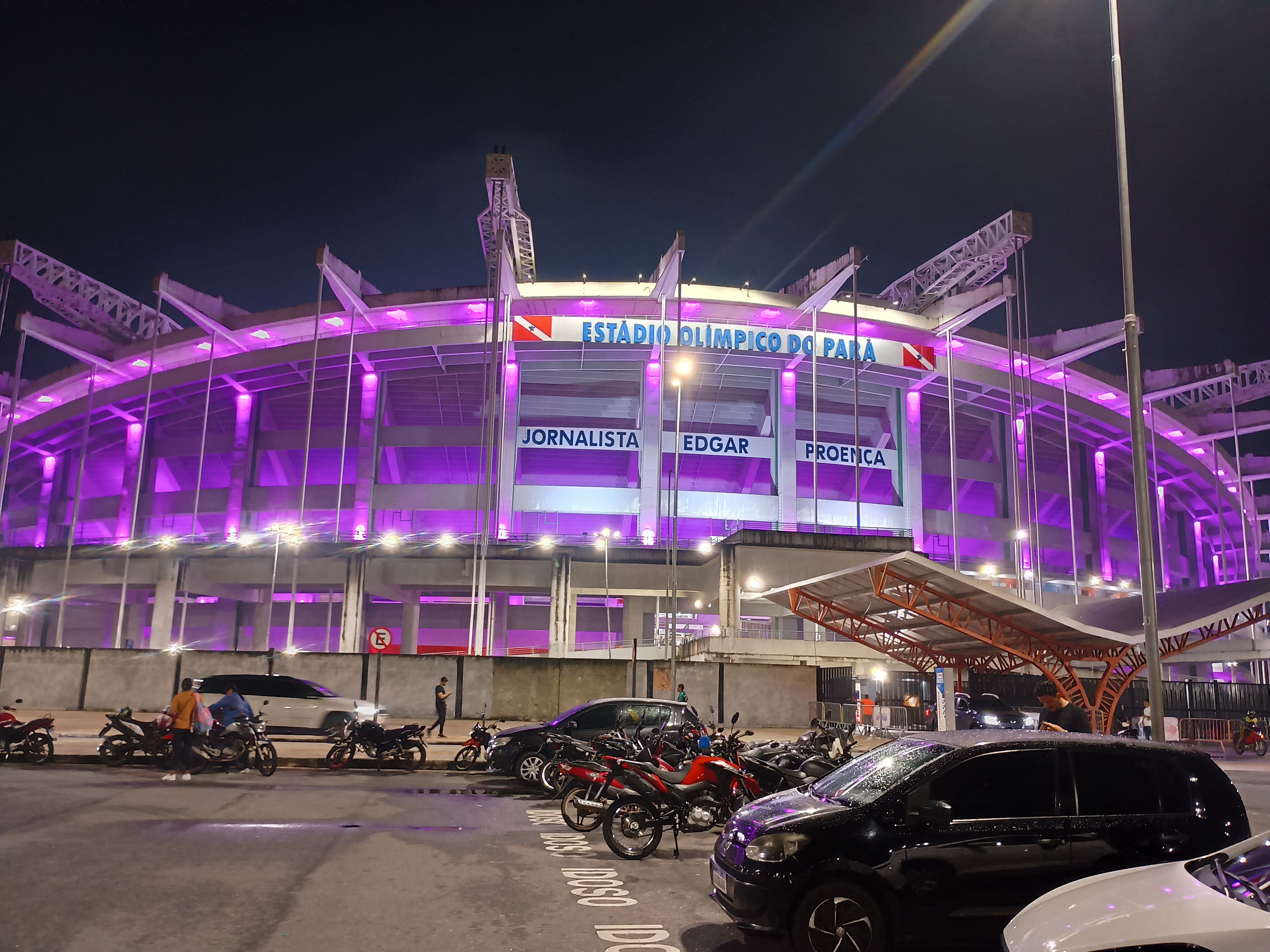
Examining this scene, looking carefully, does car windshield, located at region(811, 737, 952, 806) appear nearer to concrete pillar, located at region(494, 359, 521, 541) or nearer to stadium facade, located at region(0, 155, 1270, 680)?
stadium facade, located at region(0, 155, 1270, 680)

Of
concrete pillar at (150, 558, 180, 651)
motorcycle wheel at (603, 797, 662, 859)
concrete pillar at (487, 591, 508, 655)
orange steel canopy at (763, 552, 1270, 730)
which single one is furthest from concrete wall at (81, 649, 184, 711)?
concrete pillar at (487, 591, 508, 655)

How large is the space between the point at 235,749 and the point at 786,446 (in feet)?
142

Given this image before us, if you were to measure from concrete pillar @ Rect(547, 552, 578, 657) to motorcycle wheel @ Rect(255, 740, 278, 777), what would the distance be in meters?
31.9

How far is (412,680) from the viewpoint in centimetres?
2716

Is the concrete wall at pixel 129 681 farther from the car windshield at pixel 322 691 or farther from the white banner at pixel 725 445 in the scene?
the white banner at pixel 725 445

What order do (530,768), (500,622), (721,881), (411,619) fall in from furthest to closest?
(500,622) < (411,619) < (530,768) < (721,881)

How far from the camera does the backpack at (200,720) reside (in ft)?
47.9

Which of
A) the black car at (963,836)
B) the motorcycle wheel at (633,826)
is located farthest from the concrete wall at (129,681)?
the black car at (963,836)

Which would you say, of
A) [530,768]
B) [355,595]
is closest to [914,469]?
[355,595]

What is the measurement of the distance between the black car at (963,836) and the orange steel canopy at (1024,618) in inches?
587

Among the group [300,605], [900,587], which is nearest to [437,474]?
[300,605]

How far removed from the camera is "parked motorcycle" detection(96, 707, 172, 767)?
15781 mm

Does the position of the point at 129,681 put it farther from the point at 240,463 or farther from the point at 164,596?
the point at 240,463

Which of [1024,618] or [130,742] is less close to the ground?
[1024,618]
